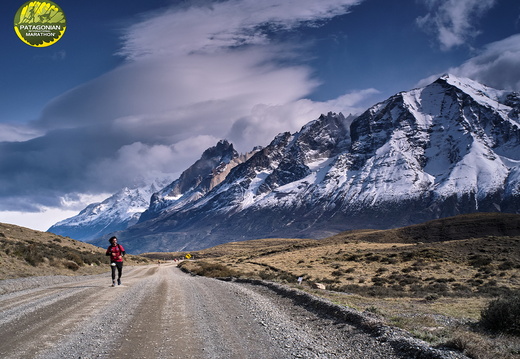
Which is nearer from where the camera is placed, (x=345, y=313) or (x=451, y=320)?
(x=345, y=313)

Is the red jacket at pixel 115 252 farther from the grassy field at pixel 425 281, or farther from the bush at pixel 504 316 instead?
the bush at pixel 504 316

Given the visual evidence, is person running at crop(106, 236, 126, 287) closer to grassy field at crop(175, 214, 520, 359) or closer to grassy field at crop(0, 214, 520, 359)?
grassy field at crop(0, 214, 520, 359)

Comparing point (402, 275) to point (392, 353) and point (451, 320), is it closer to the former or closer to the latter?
point (451, 320)

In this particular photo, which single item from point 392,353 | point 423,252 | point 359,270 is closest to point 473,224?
point 423,252

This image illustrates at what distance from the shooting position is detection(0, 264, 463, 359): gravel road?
8.80 meters

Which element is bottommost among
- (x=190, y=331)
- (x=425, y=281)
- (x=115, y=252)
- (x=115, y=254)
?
(x=425, y=281)

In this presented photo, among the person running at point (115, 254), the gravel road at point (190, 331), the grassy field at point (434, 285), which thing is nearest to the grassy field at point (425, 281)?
the grassy field at point (434, 285)

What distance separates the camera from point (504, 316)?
12.1 metres

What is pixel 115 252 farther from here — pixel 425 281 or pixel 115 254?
pixel 425 281

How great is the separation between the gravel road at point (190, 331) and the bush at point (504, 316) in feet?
13.8

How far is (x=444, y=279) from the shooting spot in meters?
34.0

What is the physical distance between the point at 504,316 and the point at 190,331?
9323 millimetres

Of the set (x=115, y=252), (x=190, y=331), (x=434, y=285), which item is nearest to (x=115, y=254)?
(x=115, y=252)

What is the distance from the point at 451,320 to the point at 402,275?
24160 mm
